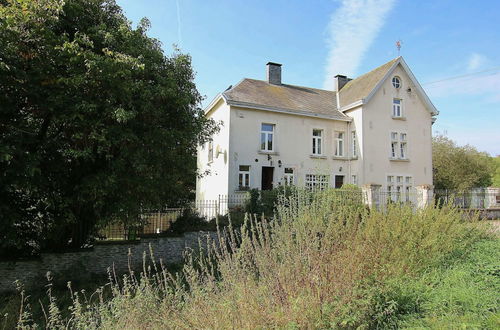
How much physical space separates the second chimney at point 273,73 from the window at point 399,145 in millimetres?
8288

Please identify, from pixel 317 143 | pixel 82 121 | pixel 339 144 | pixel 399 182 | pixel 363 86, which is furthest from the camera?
pixel 363 86

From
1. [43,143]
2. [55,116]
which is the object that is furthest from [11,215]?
[55,116]

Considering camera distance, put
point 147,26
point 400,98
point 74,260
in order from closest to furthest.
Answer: point 74,260 → point 147,26 → point 400,98

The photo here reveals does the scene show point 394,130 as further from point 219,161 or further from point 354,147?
point 219,161

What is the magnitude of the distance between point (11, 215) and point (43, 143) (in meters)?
1.77

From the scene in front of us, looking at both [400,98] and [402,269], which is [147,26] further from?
[400,98]

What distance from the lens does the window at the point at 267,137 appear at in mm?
18172

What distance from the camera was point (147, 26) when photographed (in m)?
9.67

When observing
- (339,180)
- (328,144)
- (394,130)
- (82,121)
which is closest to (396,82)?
(394,130)

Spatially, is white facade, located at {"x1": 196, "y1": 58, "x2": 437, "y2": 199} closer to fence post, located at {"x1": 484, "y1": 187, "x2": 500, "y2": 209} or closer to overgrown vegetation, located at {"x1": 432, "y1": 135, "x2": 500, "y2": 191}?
fence post, located at {"x1": 484, "y1": 187, "x2": 500, "y2": 209}

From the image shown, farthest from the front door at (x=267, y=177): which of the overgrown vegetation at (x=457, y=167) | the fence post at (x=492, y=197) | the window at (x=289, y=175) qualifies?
the overgrown vegetation at (x=457, y=167)

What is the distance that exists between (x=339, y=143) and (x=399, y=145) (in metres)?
4.10

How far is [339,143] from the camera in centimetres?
2023

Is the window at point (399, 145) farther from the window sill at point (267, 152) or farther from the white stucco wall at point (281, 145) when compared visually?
the window sill at point (267, 152)
